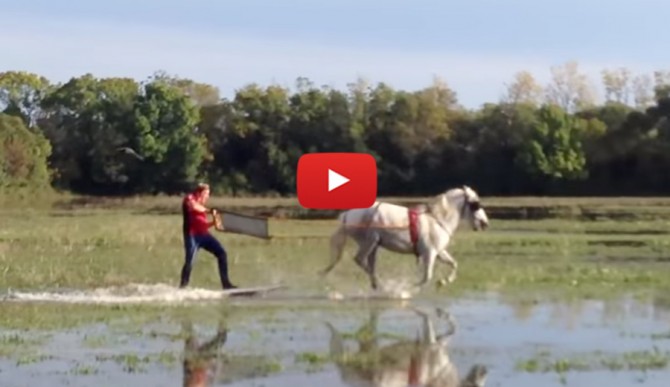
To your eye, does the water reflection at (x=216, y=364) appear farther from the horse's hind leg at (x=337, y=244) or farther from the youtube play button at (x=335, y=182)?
the youtube play button at (x=335, y=182)

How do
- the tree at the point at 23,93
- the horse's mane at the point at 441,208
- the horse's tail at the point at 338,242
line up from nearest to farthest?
the horse's mane at the point at 441,208, the horse's tail at the point at 338,242, the tree at the point at 23,93

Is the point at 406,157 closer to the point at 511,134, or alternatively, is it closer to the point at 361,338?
the point at 511,134

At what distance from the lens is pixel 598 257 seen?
2783 centimetres

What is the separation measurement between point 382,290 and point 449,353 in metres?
6.24

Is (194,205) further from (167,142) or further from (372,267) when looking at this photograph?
(167,142)

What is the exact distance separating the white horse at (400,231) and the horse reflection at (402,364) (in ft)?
17.3

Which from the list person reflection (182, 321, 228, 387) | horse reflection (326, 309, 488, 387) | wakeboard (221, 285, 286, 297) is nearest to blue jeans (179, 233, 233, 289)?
wakeboard (221, 285, 286, 297)

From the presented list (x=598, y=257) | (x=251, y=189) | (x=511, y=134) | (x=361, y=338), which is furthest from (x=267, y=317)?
(x=511, y=134)

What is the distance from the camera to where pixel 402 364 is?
12766 millimetres

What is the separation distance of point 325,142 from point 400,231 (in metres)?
47.5

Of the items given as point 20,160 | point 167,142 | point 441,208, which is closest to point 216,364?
point 441,208

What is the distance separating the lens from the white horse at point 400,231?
20359 mm

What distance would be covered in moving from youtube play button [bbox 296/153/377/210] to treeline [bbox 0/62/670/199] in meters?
38.1

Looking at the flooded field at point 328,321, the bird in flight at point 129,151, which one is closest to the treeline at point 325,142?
the bird in flight at point 129,151
